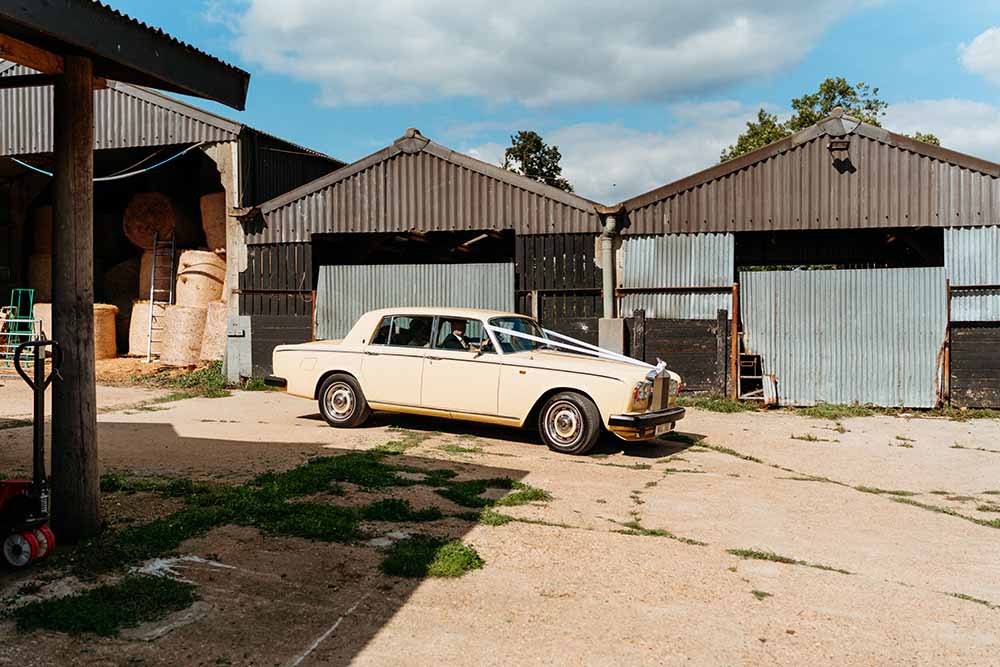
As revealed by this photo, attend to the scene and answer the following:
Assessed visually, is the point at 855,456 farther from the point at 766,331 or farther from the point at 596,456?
the point at 766,331

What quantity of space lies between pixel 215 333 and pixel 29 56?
41.1 ft

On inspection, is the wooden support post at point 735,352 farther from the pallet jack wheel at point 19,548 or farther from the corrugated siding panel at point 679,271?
the pallet jack wheel at point 19,548

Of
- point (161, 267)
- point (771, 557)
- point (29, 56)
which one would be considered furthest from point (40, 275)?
point (771, 557)

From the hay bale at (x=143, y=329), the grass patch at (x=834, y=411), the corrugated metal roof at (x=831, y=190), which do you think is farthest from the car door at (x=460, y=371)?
the hay bale at (x=143, y=329)

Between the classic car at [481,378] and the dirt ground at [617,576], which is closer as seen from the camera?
the dirt ground at [617,576]

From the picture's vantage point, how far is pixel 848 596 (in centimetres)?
455

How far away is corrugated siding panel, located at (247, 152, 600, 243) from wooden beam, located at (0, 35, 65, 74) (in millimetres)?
10084

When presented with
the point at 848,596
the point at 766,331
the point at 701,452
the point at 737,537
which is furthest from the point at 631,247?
the point at 848,596

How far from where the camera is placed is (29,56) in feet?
16.5

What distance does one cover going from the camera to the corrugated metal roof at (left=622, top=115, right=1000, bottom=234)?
12914 millimetres

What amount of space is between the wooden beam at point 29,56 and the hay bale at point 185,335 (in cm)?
1270

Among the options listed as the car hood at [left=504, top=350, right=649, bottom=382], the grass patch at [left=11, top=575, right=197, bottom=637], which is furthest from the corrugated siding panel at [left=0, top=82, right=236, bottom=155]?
the grass patch at [left=11, top=575, right=197, bottom=637]

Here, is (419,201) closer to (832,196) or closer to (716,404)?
(716,404)

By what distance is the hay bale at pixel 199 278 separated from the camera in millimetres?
17469
